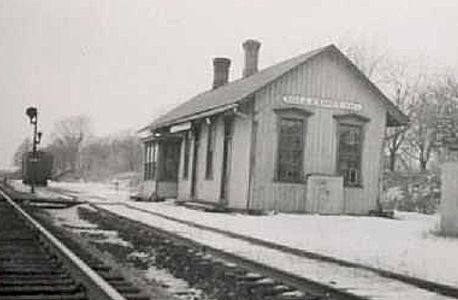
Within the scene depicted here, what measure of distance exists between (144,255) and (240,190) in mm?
12109

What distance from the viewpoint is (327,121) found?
23.1 meters

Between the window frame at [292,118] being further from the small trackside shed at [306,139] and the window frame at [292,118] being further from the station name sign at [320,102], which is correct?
the station name sign at [320,102]

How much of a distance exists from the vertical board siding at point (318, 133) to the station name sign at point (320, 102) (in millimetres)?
119

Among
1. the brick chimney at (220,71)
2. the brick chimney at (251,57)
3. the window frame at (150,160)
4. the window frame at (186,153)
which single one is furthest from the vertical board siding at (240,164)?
the brick chimney at (220,71)

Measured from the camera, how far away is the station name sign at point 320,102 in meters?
22.8

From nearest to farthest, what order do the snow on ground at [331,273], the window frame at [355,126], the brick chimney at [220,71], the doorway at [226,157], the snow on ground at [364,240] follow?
the snow on ground at [331,273] → the snow on ground at [364,240] → the window frame at [355,126] → the doorway at [226,157] → the brick chimney at [220,71]

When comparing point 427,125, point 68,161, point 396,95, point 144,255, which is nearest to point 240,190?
point 144,255

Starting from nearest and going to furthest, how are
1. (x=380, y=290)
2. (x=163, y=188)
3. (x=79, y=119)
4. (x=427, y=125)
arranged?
(x=380, y=290)
(x=163, y=188)
(x=427, y=125)
(x=79, y=119)

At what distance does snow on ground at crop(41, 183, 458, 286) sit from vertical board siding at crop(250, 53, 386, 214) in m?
1.19

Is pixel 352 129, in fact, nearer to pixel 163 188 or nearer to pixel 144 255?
pixel 163 188

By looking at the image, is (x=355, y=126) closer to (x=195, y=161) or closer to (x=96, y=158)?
(x=195, y=161)

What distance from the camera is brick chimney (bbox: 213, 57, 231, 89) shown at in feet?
116

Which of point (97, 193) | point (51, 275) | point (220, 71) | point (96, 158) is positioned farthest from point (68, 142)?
point (51, 275)

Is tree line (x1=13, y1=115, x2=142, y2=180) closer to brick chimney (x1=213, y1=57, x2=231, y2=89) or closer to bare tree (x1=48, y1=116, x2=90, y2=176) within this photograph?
bare tree (x1=48, y1=116, x2=90, y2=176)
